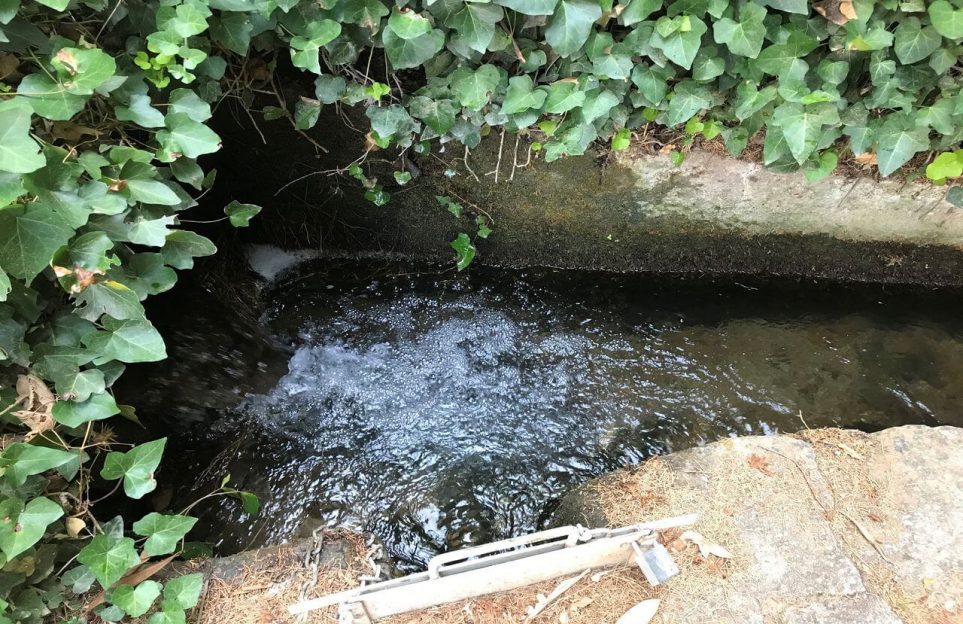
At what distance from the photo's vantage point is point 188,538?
2.64m

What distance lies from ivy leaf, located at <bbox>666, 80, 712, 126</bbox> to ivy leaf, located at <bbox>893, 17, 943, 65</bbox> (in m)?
0.70

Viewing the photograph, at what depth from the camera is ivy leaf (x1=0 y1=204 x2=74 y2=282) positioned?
1451 millimetres

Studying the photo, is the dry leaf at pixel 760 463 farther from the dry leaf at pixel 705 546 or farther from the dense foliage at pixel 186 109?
the dense foliage at pixel 186 109

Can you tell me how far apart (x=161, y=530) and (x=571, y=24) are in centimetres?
242

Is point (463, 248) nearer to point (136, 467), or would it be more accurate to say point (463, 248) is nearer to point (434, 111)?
point (434, 111)

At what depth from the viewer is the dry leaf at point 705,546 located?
2.16m

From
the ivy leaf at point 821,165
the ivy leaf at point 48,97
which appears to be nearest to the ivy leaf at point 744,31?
the ivy leaf at point 821,165

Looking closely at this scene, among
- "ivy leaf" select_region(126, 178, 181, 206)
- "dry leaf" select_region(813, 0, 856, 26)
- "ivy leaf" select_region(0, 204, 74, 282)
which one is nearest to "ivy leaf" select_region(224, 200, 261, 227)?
"ivy leaf" select_region(126, 178, 181, 206)

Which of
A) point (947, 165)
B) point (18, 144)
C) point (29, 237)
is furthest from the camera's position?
point (947, 165)

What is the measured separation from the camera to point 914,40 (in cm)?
203

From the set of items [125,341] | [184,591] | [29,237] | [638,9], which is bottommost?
[184,591]

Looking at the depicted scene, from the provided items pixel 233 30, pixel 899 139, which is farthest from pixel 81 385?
pixel 899 139

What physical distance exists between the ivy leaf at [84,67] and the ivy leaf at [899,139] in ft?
9.89

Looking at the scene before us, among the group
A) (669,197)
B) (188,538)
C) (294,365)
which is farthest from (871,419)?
(188,538)
